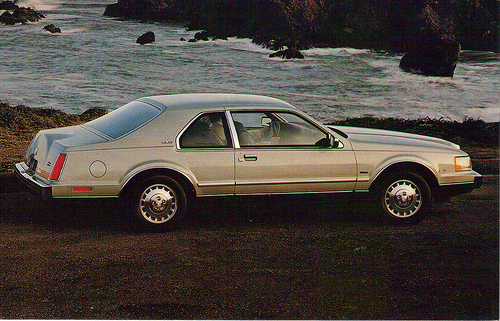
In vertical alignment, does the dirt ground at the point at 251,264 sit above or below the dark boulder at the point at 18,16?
below

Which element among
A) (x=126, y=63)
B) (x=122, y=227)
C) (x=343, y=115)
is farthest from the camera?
(x=126, y=63)

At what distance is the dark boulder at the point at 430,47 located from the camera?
16922 mm

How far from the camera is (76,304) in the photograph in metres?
4.26

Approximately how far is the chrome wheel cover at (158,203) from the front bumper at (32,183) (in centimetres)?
90

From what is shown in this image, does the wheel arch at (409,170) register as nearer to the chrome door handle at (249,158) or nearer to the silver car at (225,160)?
the silver car at (225,160)

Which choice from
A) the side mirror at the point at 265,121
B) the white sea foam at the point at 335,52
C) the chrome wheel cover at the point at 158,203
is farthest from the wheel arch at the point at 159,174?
the white sea foam at the point at 335,52

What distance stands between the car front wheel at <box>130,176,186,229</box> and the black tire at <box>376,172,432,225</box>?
7.24 feet

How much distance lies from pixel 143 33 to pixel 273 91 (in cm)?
429

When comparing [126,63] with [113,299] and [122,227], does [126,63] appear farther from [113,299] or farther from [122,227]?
[113,299]

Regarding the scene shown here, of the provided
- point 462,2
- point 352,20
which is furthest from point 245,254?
point 462,2

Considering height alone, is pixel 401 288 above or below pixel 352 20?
below

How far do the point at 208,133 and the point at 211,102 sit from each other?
414mm

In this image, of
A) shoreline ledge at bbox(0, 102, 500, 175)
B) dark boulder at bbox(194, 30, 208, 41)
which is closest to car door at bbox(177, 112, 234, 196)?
shoreline ledge at bbox(0, 102, 500, 175)

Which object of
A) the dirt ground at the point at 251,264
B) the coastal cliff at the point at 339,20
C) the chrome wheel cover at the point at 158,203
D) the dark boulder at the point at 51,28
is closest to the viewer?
the dirt ground at the point at 251,264
